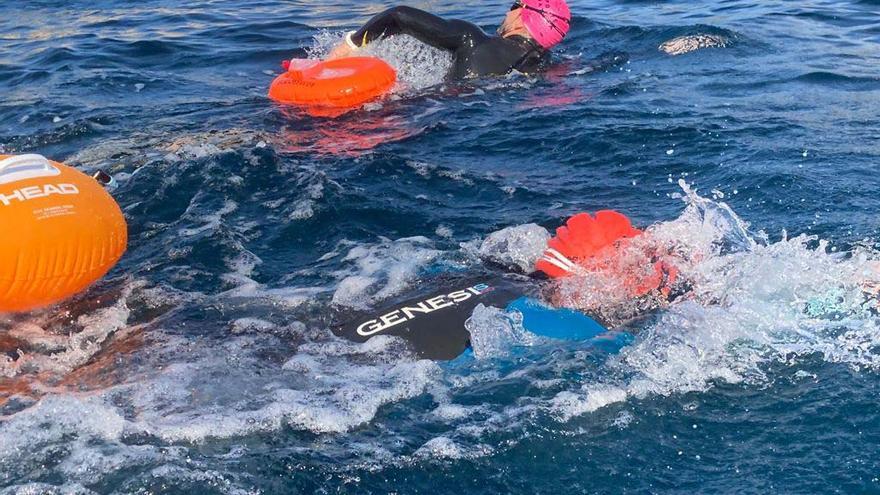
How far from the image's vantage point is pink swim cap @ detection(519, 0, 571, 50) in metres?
9.66

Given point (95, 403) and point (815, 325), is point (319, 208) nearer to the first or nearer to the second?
point (95, 403)

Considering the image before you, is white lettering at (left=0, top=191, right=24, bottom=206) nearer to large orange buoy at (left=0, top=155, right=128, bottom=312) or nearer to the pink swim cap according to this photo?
large orange buoy at (left=0, top=155, right=128, bottom=312)

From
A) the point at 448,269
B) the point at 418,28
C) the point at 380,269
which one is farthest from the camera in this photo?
the point at 418,28

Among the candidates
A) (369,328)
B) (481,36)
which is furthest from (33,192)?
(481,36)

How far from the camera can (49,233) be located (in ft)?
14.8

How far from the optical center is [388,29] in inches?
369

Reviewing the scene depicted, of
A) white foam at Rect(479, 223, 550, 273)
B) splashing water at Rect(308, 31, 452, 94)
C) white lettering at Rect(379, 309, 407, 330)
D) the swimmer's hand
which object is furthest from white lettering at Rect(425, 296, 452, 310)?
the swimmer's hand

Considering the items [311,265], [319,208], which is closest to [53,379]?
[311,265]

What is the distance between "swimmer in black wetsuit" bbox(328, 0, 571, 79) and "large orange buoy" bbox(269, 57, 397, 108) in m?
0.48

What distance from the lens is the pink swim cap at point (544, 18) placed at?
31.7 ft

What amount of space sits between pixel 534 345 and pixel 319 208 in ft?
8.48

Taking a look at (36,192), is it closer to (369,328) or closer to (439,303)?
(369,328)

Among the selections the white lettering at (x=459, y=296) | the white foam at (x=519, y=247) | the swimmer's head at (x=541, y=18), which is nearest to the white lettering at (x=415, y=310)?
the white lettering at (x=459, y=296)

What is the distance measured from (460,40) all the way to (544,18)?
903mm
